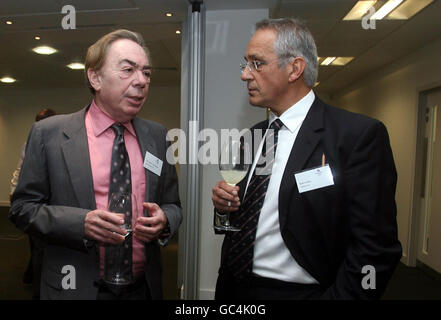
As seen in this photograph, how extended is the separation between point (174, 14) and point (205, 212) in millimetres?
1660

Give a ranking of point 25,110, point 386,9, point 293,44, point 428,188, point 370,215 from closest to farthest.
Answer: point 370,215
point 293,44
point 25,110
point 386,9
point 428,188

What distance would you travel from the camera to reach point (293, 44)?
1.32 meters

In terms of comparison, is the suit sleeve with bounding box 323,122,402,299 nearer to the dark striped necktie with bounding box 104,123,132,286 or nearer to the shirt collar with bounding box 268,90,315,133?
the shirt collar with bounding box 268,90,315,133

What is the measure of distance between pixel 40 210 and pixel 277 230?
913mm

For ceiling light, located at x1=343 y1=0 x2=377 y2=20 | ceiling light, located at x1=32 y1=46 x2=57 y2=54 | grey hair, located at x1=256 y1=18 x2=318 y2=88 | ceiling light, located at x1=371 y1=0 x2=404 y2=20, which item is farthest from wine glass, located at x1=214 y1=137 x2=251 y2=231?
ceiling light, located at x1=371 y1=0 x2=404 y2=20

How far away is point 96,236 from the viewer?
1.11 m

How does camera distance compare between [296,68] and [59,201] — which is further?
[296,68]

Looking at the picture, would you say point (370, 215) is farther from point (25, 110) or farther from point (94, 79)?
point (25, 110)

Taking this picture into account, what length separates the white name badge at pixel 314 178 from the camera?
1149 millimetres

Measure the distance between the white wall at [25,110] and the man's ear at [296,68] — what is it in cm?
112

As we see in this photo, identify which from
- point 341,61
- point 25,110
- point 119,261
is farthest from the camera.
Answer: point 341,61

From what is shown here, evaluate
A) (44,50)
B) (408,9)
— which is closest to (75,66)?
(44,50)

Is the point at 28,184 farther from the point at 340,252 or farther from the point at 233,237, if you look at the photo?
the point at 340,252

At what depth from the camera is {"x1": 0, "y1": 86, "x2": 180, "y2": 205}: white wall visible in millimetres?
2020
